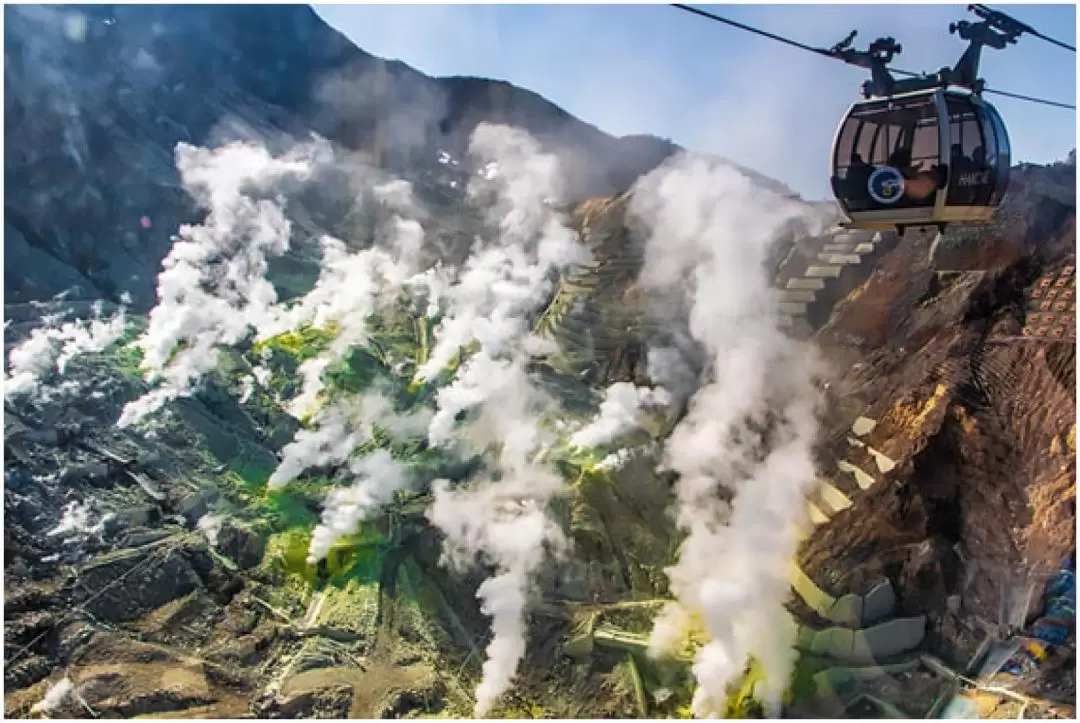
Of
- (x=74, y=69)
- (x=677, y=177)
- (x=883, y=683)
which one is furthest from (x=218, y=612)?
(x=74, y=69)

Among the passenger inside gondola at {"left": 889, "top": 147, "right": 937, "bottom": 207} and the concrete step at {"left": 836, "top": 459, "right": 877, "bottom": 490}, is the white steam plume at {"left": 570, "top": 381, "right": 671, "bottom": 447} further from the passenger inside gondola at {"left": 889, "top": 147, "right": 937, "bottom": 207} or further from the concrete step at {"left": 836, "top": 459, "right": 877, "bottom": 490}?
the passenger inside gondola at {"left": 889, "top": 147, "right": 937, "bottom": 207}

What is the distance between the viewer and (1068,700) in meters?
13.1

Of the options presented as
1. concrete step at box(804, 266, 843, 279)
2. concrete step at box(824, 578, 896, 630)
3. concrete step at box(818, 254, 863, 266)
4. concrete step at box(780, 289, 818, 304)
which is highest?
concrete step at box(818, 254, 863, 266)

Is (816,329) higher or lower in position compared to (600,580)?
higher

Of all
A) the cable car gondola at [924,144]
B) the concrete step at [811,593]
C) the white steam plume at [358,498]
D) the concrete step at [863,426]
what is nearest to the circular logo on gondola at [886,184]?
the cable car gondola at [924,144]

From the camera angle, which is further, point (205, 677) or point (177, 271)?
point (177, 271)

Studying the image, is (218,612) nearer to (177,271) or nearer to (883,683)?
(883,683)

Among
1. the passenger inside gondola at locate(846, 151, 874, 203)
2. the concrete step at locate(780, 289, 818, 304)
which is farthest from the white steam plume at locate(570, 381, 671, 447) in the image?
the passenger inside gondola at locate(846, 151, 874, 203)

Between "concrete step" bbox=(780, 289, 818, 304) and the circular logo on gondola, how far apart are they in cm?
1174

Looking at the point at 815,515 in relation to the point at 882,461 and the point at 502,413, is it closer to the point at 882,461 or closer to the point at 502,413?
the point at 882,461

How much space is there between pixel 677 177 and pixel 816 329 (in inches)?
459

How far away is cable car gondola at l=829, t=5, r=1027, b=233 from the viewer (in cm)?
913

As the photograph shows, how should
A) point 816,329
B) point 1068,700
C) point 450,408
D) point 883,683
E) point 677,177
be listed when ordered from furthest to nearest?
point 677,177 → point 450,408 → point 816,329 → point 883,683 → point 1068,700

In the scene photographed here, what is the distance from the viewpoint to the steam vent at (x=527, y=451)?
15.7 meters
